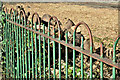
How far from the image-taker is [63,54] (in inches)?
183

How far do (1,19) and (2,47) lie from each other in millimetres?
515

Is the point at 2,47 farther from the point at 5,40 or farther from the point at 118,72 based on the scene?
the point at 118,72

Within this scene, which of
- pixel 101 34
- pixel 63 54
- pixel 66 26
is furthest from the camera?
pixel 101 34

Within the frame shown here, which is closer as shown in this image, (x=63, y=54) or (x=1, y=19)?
(x=1, y=19)

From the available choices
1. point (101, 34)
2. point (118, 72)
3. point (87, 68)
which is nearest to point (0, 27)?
point (87, 68)

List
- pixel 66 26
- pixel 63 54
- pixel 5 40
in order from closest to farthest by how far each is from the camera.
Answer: pixel 5 40 < pixel 63 54 < pixel 66 26

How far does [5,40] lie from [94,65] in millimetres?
1682

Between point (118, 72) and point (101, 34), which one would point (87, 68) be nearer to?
point (118, 72)

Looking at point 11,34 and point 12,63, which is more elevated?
point 11,34

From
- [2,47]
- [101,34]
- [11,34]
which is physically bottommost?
[101,34]

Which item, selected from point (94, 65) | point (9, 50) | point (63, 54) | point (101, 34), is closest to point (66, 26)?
point (63, 54)

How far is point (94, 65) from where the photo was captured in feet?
13.9

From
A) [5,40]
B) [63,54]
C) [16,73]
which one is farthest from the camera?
[63,54]

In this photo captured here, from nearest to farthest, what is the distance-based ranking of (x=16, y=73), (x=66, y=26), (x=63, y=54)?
1. (x=16, y=73)
2. (x=63, y=54)
3. (x=66, y=26)
